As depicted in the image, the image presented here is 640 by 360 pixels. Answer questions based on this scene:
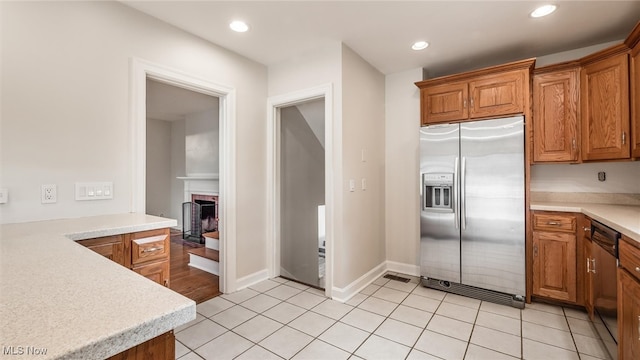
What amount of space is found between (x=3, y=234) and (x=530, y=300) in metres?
3.86

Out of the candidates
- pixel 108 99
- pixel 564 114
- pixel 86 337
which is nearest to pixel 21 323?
pixel 86 337

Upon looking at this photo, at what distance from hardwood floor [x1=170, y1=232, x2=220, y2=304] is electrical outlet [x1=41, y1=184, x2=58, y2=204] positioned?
146 cm

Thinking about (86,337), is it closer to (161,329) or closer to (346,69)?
(161,329)

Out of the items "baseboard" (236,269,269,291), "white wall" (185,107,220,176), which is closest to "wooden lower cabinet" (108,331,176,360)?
"baseboard" (236,269,269,291)

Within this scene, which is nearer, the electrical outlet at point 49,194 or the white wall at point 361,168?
the electrical outlet at point 49,194

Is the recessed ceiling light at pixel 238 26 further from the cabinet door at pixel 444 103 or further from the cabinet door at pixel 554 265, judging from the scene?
the cabinet door at pixel 554 265

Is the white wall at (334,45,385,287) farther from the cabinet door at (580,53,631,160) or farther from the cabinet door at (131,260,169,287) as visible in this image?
the cabinet door at (580,53,631,160)

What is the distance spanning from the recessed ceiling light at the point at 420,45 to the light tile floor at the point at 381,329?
8.23 ft

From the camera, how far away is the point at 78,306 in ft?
2.13

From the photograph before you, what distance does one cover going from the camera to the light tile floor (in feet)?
6.37

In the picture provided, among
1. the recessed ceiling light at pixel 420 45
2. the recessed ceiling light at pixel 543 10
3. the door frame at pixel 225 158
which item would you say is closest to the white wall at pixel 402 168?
the recessed ceiling light at pixel 420 45

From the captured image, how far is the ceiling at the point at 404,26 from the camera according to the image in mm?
2209

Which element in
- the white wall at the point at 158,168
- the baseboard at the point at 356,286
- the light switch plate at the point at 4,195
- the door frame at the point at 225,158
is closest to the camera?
the light switch plate at the point at 4,195

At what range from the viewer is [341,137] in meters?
2.81
